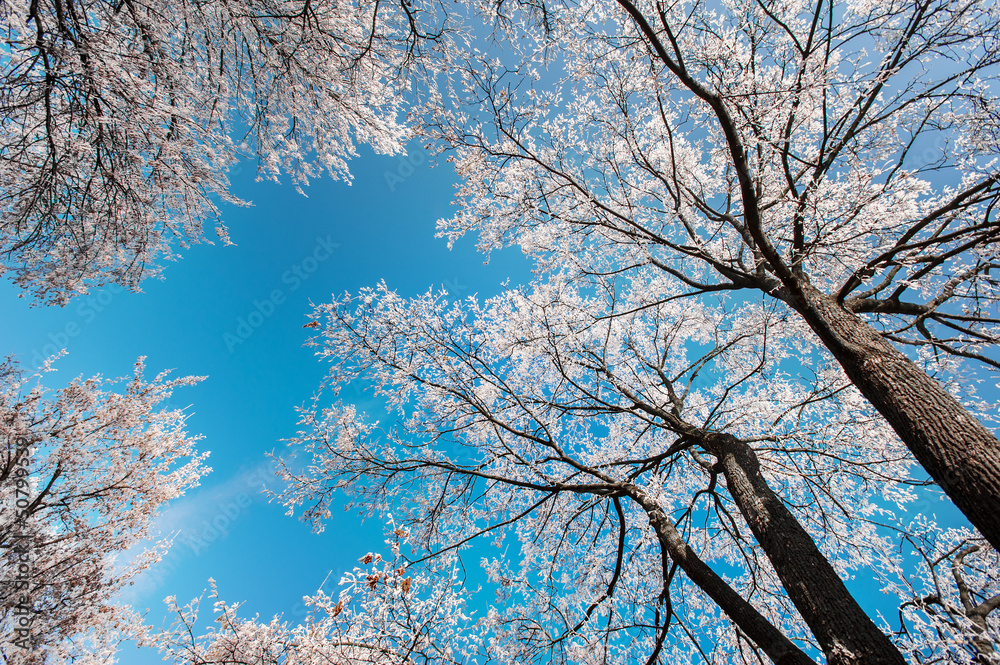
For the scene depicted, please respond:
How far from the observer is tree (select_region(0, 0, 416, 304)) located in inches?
90.4

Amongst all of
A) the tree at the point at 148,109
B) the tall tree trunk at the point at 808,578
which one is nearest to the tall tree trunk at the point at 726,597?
the tall tree trunk at the point at 808,578

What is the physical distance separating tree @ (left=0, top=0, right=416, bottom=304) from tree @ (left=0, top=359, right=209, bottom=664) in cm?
562

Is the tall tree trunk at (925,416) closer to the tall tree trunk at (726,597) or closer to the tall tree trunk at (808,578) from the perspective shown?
the tall tree trunk at (808,578)

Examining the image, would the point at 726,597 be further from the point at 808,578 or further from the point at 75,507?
the point at 75,507

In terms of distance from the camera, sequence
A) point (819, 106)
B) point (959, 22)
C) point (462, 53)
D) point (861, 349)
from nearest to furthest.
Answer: point (861, 349) → point (959, 22) → point (462, 53) → point (819, 106)

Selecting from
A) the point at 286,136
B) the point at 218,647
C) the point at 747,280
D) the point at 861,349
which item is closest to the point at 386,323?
the point at 286,136

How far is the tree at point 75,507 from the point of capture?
235 inches

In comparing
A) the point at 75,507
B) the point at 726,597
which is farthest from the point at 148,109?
the point at 75,507

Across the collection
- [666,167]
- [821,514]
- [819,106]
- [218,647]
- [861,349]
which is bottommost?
[821,514]

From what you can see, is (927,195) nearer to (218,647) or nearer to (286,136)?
(286,136)

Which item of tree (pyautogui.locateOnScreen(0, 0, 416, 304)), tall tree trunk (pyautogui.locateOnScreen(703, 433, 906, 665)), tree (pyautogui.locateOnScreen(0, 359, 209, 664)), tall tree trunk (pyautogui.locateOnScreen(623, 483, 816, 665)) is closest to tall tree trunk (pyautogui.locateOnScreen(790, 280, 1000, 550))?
tall tree trunk (pyautogui.locateOnScreen(703, 433, 906, 665))

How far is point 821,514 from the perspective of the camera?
451cm

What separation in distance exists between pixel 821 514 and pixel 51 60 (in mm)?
8573

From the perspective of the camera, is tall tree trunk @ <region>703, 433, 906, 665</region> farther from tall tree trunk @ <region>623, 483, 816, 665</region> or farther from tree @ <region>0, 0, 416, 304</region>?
tree @ <region>0, 0, 416, 304</region>
